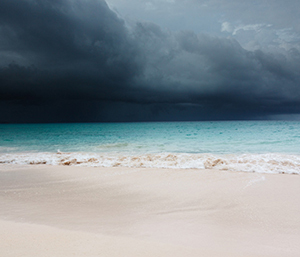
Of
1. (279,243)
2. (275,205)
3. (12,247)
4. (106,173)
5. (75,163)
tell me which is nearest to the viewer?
(12,247)

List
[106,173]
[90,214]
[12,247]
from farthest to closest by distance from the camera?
[106,173] < [90,214] < [12,247]

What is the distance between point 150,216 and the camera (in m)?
3.19

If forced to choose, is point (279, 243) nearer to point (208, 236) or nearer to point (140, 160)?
point (208, 236)

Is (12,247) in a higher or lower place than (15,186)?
higher

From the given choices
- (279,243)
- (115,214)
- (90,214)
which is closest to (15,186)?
(90,214)

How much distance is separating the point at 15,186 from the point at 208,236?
487 centimetres

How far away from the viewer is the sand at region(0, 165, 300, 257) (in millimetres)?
2217

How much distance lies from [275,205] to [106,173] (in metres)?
4.69

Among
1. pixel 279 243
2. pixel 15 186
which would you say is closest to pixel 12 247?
pixel 279 243

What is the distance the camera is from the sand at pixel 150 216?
2.22 meters

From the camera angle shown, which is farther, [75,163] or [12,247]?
[75,163]

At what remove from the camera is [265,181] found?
5.25 meters

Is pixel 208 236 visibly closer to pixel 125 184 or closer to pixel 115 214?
pixel 115 214

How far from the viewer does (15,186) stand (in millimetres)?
4953
